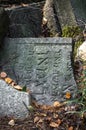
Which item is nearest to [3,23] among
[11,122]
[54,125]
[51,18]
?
[51,18]

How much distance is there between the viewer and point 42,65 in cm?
479

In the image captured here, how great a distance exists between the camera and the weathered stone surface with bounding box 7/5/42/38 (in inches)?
223

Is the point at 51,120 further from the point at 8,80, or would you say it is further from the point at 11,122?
the point at 8,80

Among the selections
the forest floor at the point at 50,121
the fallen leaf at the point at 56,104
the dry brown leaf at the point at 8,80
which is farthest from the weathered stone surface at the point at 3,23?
the forest floor at the point at 50,121

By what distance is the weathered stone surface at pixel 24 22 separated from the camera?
5.66m

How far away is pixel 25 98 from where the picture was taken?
4.21m

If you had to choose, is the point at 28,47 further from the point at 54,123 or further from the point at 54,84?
the point at 54,123

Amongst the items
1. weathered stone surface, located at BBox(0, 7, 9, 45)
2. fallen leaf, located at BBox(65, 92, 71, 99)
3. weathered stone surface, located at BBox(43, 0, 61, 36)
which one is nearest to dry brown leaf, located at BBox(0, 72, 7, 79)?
weathered stone surface, located at BBox(0, 7, 9, 45)

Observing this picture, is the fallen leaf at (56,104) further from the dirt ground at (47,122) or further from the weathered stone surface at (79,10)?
the weathered stone surface at (79,10)

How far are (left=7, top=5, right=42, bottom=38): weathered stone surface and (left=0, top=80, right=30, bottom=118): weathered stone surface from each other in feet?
4.84

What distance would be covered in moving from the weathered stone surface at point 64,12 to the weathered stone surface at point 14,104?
203cm

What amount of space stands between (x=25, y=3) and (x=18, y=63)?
164 centimetres

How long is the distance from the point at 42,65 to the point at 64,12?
1.49m

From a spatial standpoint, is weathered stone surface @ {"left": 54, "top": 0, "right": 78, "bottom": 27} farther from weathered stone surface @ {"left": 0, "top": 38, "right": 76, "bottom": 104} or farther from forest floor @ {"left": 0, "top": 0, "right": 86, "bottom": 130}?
forest floor @ {"left": 0, "top": 0, "right": 86, "bottom": 130}
